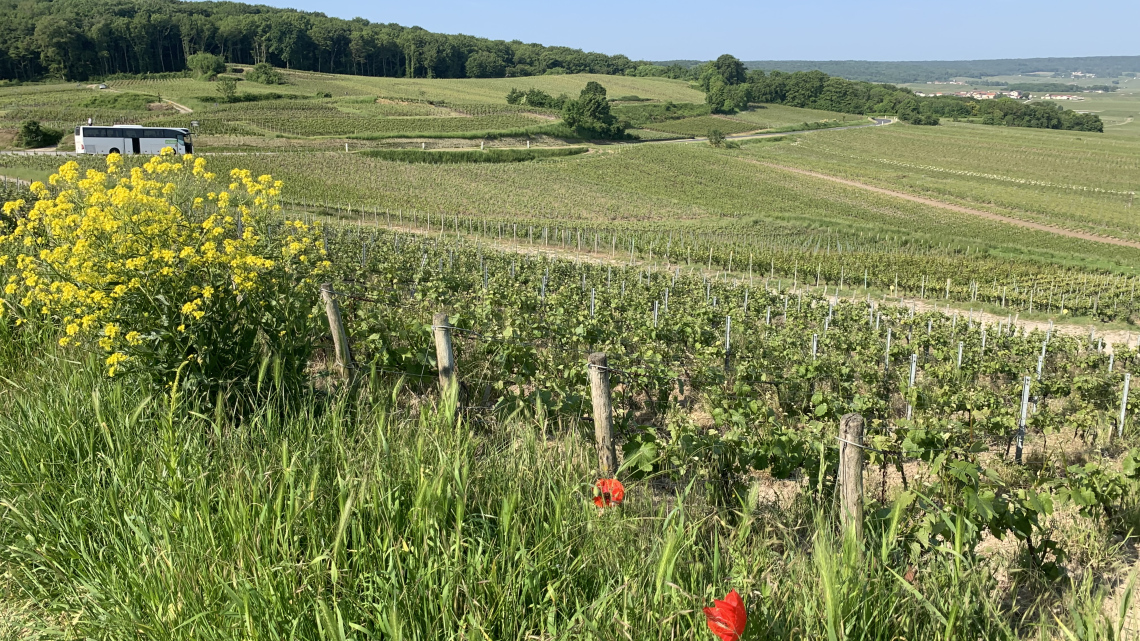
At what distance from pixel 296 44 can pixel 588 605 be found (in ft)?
424

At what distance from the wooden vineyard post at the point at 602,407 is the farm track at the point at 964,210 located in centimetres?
4859

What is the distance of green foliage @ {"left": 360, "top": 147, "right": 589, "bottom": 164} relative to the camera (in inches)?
2219

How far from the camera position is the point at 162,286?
4711 mm

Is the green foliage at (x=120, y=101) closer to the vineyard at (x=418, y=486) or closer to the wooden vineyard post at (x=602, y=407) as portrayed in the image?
the vineyard at (x=418, y=486)

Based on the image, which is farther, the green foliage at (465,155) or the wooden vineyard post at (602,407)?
the green foliage at (465,155)

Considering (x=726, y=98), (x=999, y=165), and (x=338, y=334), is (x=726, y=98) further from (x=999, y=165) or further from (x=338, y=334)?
(x=338, y=334)

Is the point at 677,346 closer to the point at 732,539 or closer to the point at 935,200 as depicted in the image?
the point at 732,539

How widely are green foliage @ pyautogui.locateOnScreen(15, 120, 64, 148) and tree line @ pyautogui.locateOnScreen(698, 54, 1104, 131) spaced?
89.4m

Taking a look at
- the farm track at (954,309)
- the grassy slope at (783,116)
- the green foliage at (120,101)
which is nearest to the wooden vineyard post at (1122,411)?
the farm track at (954,309)

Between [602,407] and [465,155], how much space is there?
5805 centimetres

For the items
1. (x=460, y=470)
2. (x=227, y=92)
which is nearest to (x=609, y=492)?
(x=460, y=470)

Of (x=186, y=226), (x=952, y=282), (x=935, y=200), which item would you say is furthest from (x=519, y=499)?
(x=935, y=200)

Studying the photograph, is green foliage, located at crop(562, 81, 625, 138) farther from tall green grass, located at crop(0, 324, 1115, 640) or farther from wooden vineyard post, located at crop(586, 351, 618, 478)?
tall green grass, located at crop(0, 324, 1115, 640)

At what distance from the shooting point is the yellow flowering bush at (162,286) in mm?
4613
